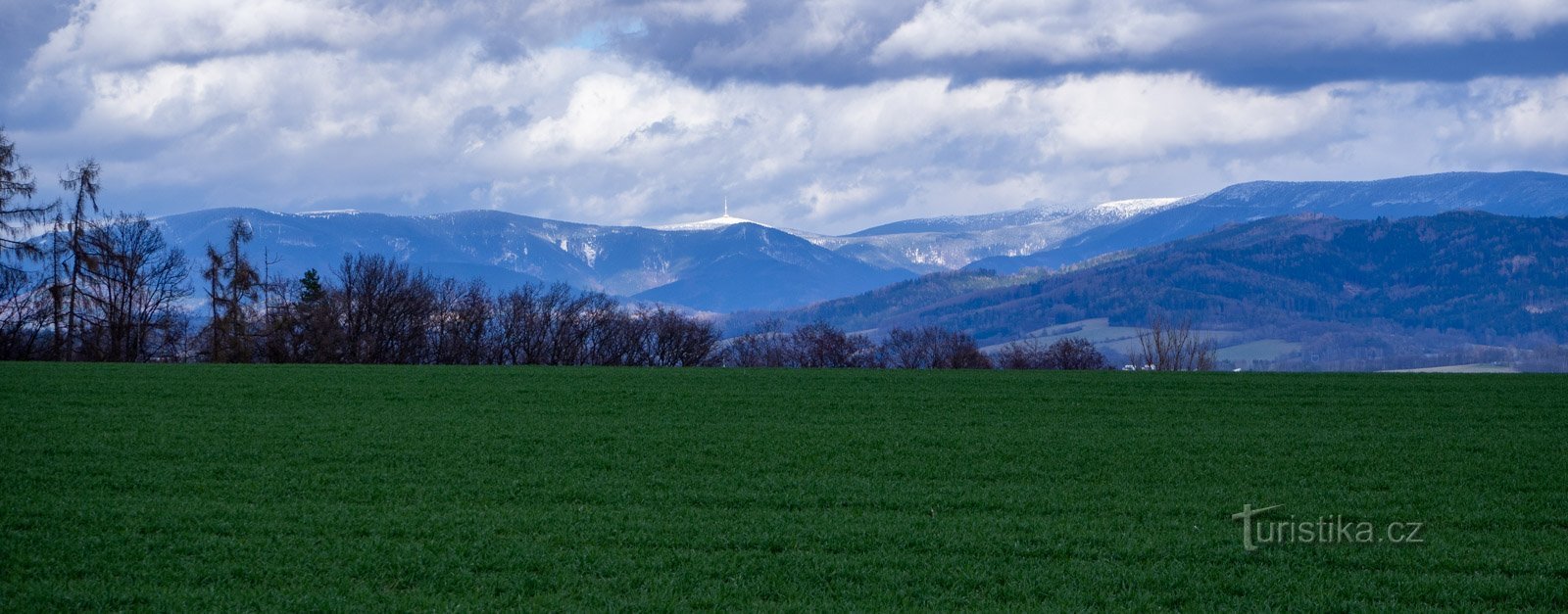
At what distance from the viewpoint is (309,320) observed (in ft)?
221

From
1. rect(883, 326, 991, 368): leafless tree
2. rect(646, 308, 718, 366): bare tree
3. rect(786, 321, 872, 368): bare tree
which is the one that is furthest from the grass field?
rect(786, 321, 872, 368): bare tree

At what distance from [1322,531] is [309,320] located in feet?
203

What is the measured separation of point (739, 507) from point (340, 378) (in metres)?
26.0

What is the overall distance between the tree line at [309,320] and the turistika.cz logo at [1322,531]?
149ft

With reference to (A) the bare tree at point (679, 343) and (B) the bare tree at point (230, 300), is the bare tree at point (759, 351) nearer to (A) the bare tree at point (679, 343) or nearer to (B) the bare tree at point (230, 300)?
(A) the bare tree at point (679, 343)

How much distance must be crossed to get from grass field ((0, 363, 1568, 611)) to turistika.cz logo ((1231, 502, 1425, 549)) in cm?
26

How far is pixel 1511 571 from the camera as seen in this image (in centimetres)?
1194

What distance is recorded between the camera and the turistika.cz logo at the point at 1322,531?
1331 cm

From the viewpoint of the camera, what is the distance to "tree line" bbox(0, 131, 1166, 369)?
202ft

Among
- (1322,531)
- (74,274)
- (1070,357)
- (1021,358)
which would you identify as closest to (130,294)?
(74,274)

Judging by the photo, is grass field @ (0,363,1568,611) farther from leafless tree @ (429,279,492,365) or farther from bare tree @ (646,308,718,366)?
bare tree @ (646,308,718,366)

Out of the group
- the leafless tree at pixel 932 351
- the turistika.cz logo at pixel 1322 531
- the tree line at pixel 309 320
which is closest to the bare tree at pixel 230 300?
the tree line at pixel 309 320

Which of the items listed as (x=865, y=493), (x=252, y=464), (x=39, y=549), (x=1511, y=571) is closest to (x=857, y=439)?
(x=865, y=493)

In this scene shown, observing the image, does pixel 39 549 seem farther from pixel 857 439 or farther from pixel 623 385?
pixel 623 385
